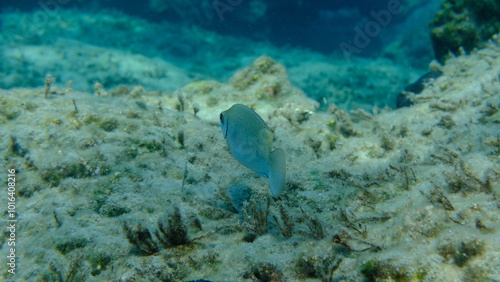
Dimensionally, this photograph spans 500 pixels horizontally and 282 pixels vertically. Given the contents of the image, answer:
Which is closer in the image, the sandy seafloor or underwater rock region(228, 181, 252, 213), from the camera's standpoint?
the sandy seafloor

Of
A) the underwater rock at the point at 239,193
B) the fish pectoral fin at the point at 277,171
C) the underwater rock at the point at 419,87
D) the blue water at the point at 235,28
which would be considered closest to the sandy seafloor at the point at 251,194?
the underwater rock at the point at 239,193

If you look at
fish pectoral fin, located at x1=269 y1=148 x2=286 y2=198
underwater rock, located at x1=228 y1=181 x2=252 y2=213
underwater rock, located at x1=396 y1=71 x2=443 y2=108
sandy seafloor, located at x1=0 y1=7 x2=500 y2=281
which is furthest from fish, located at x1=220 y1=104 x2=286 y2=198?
underwater rock, located at x1=396 y1=71 x2=443 y2=108

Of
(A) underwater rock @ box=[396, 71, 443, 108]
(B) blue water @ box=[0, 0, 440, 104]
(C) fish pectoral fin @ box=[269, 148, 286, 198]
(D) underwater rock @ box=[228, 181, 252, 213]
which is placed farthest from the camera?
(B) blue water @ box=[0, 0, 440, 104]

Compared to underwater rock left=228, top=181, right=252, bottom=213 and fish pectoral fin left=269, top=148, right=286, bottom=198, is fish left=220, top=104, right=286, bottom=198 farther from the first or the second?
underwater rock left=228, top=181, right=252, bottom=213

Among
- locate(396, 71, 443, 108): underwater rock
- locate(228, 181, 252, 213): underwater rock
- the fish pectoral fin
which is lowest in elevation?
locate(228, 181, 252, 213): underwater rock

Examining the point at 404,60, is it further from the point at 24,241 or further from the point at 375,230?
the point at 24,241

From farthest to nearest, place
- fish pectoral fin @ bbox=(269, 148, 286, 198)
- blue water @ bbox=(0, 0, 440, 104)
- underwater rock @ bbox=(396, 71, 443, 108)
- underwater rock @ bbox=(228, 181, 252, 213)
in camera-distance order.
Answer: blue water @ bbox=(0, 0, 440, 104)
underwater rock @ bbox=(396, 71, 443, 108)
underwater rock @ bbox=(228, 181, 252, 213)
fish pectoral fin @ bbox=(269, 148, 286, 198)
